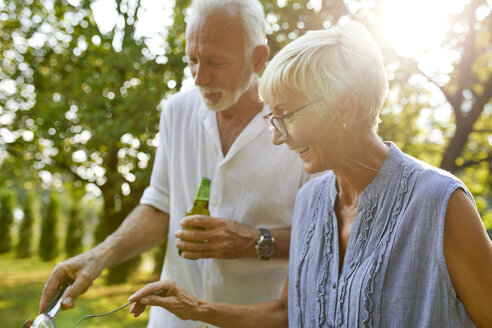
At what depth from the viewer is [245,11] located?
2570 mm

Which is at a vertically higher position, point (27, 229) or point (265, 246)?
point (265, 246)

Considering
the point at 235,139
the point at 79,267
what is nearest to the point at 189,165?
the point at 235,139

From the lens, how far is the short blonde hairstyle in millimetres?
1913

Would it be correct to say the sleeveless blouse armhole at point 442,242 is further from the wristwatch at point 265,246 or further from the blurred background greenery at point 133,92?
the blurred background greenery at point 133,92

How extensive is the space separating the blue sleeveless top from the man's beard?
2.86 feet

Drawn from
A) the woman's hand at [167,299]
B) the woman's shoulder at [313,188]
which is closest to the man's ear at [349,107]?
the woman's shoulder at [313,188]

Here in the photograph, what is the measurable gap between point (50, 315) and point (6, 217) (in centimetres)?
2530

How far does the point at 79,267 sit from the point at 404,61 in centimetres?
523

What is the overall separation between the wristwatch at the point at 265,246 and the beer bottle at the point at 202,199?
0.31 meters

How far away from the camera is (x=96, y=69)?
35.7 feet

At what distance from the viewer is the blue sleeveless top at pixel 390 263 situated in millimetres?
1640

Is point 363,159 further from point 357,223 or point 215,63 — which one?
point 215,63

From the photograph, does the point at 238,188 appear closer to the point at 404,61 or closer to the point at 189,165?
the point at 189,165

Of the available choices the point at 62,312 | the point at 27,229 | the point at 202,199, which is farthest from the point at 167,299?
the point at 27,229
